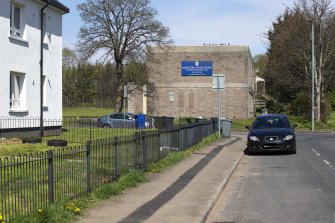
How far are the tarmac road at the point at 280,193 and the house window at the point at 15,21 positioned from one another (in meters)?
11.4

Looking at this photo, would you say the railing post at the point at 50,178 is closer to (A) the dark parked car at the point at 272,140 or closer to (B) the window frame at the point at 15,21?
(A) the dark parked car at the point at 272,140

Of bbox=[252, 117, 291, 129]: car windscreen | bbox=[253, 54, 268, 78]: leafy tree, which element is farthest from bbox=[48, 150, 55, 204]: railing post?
bbox=[253, 54, 268, 78]: leafy tree

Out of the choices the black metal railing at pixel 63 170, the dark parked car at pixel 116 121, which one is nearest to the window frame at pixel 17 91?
the black metal railing at pixel 63 170

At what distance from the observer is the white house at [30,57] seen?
72.6 ft

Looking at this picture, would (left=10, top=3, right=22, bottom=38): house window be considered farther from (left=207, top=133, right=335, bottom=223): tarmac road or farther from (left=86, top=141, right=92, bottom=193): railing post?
(left=86, top=141, right=92, bottom=193): railing post

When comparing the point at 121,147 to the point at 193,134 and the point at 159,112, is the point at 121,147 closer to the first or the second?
the point at 193,134

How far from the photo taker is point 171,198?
1037cm

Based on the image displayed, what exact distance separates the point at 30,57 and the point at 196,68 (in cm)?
3585

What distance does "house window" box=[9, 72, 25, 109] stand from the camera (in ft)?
76.6

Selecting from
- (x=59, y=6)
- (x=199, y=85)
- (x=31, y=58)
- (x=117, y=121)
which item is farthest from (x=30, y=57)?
(x=199, y=85)

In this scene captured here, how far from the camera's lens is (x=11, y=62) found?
73.9 ft

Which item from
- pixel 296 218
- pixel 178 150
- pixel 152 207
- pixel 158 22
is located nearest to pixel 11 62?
pixel 178 150

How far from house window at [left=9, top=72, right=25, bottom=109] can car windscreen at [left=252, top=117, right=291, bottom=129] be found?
33.2ft

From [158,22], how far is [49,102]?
A: 24.4 metres
